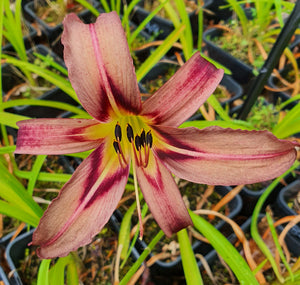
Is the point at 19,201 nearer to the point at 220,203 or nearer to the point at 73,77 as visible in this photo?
the point at 73,77

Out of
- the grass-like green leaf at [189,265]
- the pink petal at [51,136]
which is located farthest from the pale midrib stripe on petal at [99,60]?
the grass-like green leaf at [189,265]

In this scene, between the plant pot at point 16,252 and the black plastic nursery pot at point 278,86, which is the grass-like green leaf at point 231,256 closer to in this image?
the plant pot at point 16,252

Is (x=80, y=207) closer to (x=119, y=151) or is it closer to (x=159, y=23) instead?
(x=119, y=151)

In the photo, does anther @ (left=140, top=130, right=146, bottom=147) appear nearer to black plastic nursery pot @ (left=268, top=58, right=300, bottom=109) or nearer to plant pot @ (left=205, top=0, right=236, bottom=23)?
black plastic nursery pot @ (left=268, top=58, right=300, bottom=109)

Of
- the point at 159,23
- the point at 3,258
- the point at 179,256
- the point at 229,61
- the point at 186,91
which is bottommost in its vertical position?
the point at 3,258

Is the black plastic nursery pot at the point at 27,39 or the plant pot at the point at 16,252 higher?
the black plastic nursery pot at the point at 27,39

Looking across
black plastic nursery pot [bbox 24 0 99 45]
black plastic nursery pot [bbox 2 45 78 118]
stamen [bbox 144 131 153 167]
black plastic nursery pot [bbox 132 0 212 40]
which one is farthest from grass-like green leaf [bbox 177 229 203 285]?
black plastic nursery pot [bbox 24 0 99 45]

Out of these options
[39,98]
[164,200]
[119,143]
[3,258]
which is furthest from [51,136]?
[39,98]
